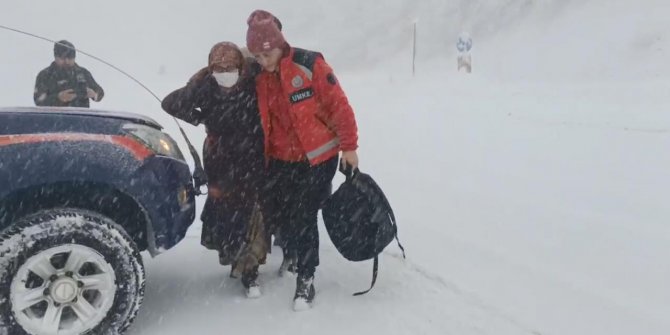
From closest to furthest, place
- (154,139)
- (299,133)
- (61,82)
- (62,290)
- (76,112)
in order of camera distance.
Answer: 1. (62,290)
2. (76,112)
3. (154,139)
4. (299,133)
5. (61,82)

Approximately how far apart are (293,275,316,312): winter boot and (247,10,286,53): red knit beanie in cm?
130

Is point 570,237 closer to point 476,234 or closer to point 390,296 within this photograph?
point 476,234

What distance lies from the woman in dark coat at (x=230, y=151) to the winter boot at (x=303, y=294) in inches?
11.5

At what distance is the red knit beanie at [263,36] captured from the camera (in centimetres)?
334

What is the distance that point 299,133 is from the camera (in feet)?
11.4

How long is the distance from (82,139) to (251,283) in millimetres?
1312

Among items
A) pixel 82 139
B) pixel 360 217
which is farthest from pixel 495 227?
pixel 82 139

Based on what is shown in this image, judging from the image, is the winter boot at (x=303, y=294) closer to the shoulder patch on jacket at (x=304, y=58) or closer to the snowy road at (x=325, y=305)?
the snowy road at (x=325, y=305)

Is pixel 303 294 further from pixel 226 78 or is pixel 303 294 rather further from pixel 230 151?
pixel 226 78

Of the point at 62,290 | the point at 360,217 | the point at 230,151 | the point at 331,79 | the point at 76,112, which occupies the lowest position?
the point at 62,290

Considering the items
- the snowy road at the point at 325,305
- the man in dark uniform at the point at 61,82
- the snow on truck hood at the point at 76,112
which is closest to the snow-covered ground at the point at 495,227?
the snowy road at the point at 325,305

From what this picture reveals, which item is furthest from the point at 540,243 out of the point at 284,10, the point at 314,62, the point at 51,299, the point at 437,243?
the point at 284,10

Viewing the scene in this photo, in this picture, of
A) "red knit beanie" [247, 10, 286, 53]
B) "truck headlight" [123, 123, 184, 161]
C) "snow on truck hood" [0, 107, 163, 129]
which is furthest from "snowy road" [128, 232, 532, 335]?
"red knit beanie" [247, 10, 286, 53]

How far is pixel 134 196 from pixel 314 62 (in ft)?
3.87
